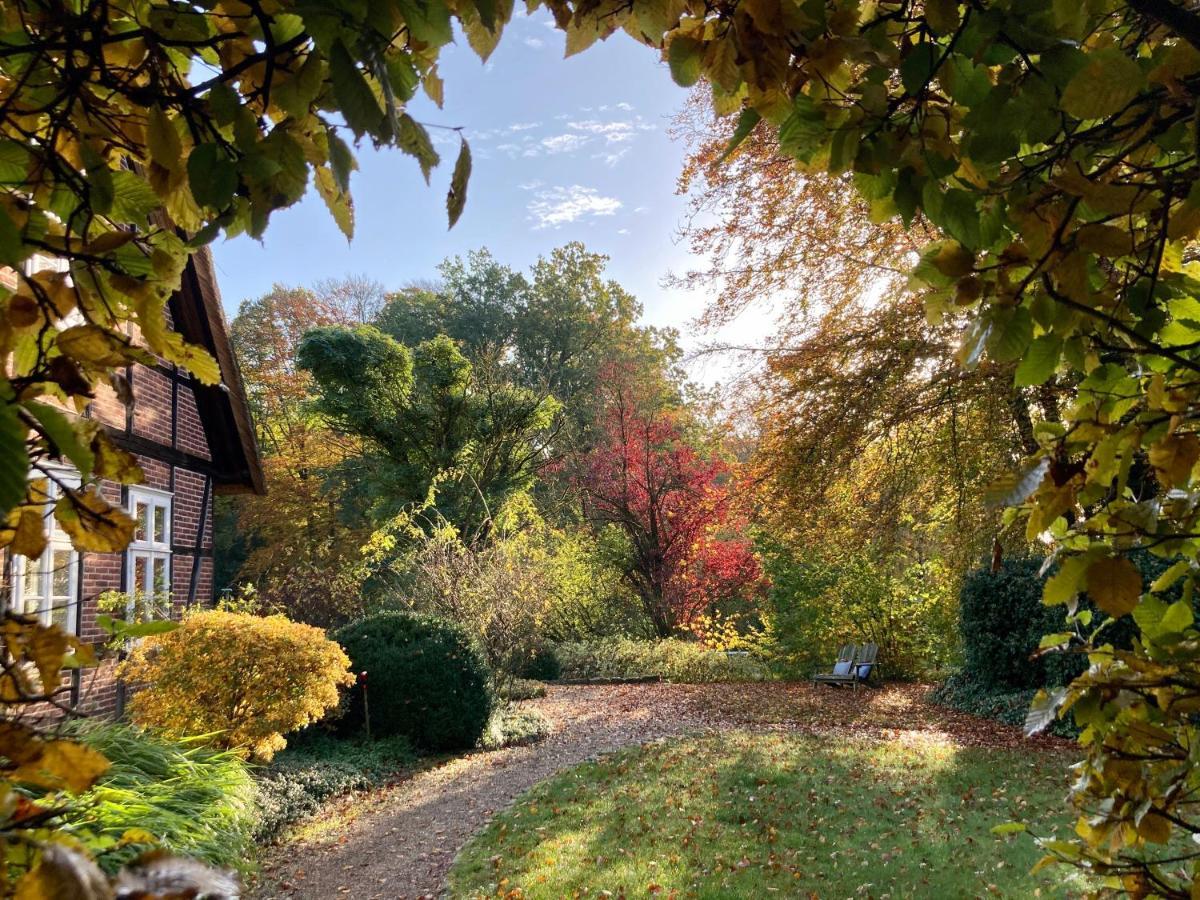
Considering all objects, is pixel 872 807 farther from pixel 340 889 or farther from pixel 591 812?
pixel 340 889

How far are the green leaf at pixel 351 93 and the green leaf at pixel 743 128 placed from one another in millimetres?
492

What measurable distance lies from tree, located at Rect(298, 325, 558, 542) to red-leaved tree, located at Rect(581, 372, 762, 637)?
2608mm

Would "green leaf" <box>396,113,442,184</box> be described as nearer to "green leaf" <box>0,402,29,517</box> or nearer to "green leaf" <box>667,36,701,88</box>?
"green leaf" <box>667,36,701,88</box>

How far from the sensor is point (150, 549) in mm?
9133

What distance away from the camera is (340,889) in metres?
5.31

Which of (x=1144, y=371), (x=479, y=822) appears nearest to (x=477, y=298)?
(x=479, y=822)

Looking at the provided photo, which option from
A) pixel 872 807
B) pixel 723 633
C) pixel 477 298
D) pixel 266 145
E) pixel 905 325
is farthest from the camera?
pixel 477 298

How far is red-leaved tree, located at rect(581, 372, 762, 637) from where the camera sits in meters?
17.8

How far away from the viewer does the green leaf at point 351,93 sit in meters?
0.77

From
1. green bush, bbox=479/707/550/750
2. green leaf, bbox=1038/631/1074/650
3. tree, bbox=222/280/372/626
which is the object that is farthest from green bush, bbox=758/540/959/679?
green leaf, bbox=1038/631/1074/650

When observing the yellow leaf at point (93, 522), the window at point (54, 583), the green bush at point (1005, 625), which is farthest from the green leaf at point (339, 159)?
the green bush at point (1005, 625)

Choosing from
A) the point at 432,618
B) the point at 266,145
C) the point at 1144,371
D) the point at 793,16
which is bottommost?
the point at 432,618

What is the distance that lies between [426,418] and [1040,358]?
63.9 ft

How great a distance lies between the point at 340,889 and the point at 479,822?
1.55 metres
